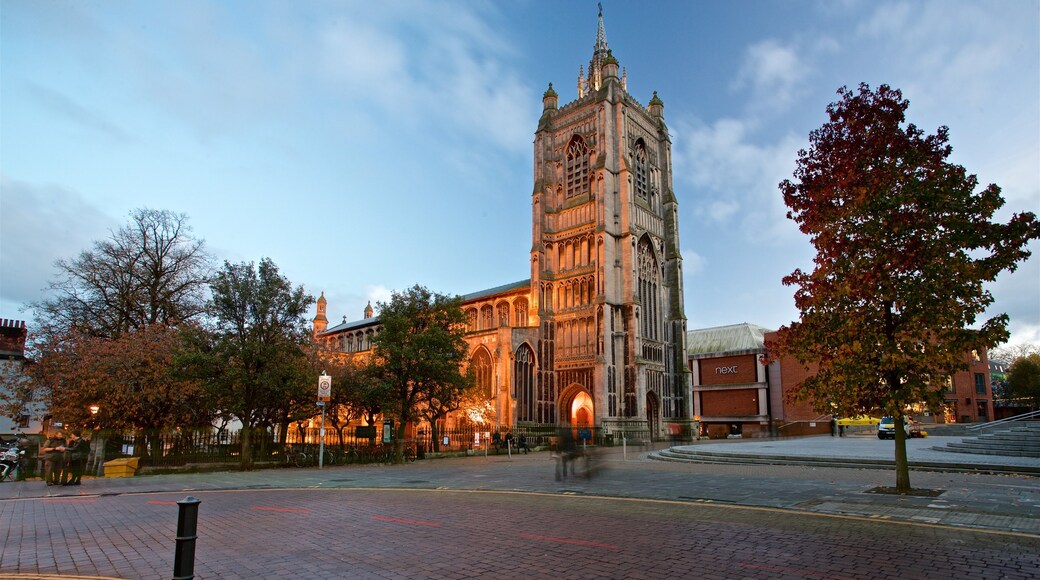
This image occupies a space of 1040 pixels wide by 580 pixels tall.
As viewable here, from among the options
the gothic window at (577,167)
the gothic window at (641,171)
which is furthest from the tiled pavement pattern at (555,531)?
the gothic window at (641,171)

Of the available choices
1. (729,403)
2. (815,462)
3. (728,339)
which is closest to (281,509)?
(815,462)

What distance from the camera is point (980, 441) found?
74.6 ft

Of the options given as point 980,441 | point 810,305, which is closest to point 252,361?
point 810,305

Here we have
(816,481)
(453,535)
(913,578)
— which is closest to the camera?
(913,578)

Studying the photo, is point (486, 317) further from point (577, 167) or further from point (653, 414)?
point (653, 414)

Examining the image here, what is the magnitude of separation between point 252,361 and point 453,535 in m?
18.4

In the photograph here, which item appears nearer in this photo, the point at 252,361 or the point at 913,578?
the point at 913,578

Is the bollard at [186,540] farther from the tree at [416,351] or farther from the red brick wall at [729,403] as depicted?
the red brick wall at [729,403]

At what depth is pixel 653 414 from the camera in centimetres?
5181

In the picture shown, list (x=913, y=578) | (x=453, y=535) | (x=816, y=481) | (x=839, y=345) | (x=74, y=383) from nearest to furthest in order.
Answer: (x=913, y=578) → (x=453, y=535) → (x=839, y=345) → (x=816, y=481) → (x=74, y=383)

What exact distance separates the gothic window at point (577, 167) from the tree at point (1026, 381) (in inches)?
2190

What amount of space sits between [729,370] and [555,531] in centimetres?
6020

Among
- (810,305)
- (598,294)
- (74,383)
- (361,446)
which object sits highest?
(598,294)

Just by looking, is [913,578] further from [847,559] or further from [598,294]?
[598,294]
